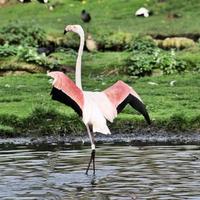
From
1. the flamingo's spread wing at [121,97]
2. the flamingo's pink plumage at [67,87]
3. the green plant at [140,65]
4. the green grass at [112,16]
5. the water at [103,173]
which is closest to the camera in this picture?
the water at [103,173]

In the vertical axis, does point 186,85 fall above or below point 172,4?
below

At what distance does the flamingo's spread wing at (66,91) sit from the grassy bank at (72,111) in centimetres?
397

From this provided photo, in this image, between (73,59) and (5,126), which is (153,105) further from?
(73,59)

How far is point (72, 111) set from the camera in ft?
52.0

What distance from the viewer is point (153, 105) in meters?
16.5

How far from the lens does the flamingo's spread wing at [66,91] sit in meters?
10.9

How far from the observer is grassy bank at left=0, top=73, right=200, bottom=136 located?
15250 millimetres

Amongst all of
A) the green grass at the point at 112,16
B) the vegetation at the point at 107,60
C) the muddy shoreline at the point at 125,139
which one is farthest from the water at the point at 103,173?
the green grass at the point at 112,16

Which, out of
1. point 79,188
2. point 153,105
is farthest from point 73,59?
point 79,188

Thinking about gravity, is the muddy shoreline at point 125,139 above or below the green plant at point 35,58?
below

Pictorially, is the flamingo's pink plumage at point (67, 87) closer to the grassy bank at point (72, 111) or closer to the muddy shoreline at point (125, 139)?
the muddy shoreline at point (125, 139)

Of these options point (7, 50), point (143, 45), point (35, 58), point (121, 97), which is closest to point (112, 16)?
point (143, 45)

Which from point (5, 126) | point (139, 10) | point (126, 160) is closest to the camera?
point (126, 160)

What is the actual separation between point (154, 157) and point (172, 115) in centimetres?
305
